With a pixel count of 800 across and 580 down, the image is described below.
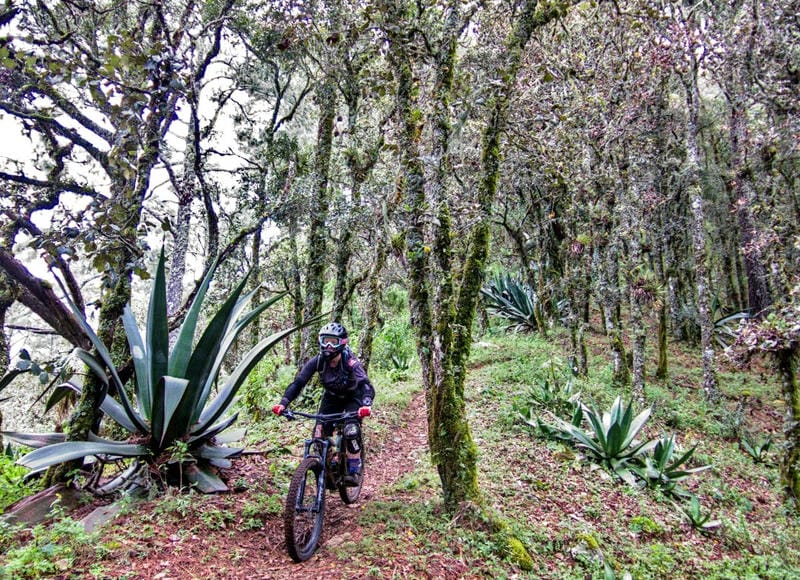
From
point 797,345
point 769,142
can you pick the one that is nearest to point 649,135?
point 769,142

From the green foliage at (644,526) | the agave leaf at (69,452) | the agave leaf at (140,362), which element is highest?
the agave leaf at (140,362)

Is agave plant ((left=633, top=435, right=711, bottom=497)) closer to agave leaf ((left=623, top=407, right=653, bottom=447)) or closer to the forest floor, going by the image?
agave leaf ((left=623, top=407, right=653, bottom=447))

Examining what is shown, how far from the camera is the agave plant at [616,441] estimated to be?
20.8 ft

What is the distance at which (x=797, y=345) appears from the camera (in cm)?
658

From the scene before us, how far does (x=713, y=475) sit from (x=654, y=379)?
174 inches

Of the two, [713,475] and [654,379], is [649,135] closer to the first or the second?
[654,379]

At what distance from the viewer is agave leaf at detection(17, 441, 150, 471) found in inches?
131

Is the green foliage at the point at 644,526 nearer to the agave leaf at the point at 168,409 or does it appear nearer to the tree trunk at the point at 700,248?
the agave leaf at the point at 168,409

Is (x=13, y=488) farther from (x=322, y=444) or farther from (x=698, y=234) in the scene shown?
(x=698, y=234)

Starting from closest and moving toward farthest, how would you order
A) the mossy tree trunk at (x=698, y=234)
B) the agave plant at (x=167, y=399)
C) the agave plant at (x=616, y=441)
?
1. the agave plant at (x=167, y=399)
2. the agave plant at (x=616, y=441)
3. the mossy tree trunk at (x=698, y=234)

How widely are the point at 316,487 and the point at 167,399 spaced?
1.48 m

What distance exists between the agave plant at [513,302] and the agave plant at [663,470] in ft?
23.3

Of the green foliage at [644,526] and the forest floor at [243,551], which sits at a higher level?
the forest floor at [243,551]

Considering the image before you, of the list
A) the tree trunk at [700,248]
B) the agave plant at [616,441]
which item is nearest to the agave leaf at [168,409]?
the agave plant at [616,441]
